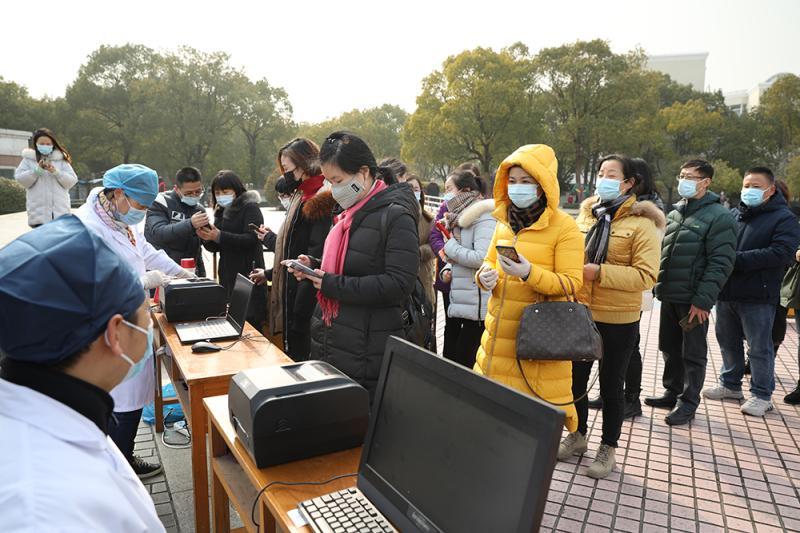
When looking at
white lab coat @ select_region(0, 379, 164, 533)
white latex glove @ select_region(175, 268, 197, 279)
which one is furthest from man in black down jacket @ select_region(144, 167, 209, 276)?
white lab coat @ select_region(0, 379, 164, 533)

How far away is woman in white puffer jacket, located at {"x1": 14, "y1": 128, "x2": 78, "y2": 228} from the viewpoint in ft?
26.4

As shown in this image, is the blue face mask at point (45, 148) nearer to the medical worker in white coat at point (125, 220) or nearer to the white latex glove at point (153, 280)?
→ the medical worker in white coat at point (125, 220)

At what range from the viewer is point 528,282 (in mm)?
2510

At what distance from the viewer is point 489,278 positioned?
2.58 metres

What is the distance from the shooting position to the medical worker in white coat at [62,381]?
34.8 inches

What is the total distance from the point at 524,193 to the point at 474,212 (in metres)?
1.44

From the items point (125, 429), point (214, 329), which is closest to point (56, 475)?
point (125, 429)

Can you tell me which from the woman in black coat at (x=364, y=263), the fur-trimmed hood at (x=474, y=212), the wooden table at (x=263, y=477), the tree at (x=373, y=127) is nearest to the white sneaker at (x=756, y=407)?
the fur-trimmed hood at (x=474, y=212)

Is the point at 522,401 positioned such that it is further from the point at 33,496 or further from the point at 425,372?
the point at 33,496

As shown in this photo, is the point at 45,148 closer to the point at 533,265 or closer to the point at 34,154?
the point at 34,154

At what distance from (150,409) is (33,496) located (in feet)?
12.2

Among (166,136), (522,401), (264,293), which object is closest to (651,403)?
(264,293)

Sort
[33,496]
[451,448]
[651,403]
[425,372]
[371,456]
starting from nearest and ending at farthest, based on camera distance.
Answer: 1. [33,496]
2. [451,448]
3. [425,372]
4. [371,456]
5. [651,403]

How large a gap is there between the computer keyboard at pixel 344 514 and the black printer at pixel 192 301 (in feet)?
7.36
